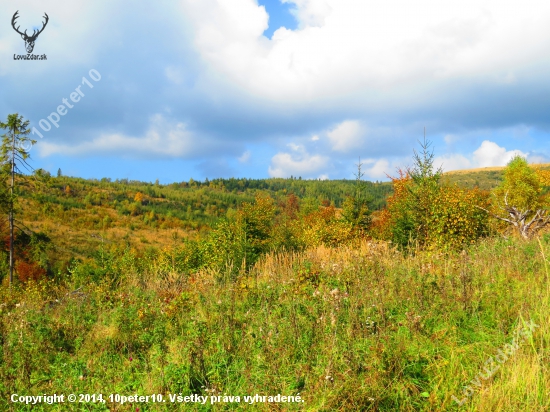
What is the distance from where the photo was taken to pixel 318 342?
456 centimetres

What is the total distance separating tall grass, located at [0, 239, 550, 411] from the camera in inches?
143

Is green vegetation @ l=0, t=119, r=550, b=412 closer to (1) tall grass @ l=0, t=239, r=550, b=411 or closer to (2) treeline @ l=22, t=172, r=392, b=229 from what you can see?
(1) tall grass @ l=0, t=239, r=550, b=411

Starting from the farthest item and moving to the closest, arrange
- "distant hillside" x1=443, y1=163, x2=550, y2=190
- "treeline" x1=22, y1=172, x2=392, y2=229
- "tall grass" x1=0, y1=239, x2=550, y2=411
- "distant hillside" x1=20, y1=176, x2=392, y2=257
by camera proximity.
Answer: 1. "distant hillside" x1=443, y1=163, x2=550, y2=190
2. "treeline" x1=22, y1=172, x2=392, y2=229
3. "distant hillside" x1=20, y1=176, x2=392, y2=257
4. "tall grass" x1=0, y1=239, x2=550, y2=411

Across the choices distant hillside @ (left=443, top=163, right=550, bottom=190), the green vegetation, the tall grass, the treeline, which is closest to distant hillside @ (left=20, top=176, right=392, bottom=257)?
the treeline

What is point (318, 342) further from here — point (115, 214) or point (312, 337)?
point (115, 214)

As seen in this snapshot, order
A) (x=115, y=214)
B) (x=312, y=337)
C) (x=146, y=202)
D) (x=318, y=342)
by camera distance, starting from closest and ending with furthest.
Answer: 1. (x=318, y=342)
2. (x=312, y=337)
3. (x=115, y=214)
4. (x=146, y=202)

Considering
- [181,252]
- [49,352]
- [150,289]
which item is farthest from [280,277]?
[181,252]

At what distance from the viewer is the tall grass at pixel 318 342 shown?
11.9ft

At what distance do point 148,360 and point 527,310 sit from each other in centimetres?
488

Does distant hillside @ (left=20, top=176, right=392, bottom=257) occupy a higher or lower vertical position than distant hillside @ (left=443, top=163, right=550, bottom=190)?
lower

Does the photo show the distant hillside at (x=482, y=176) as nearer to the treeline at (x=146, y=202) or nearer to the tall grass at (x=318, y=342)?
the treeline at (x=146, y=202)

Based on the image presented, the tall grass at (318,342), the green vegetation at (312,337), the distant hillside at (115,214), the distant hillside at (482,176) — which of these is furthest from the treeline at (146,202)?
the tall grass at (318,342)

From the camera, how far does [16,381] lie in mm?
4652

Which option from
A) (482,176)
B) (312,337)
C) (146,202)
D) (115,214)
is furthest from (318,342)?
(482,176)
